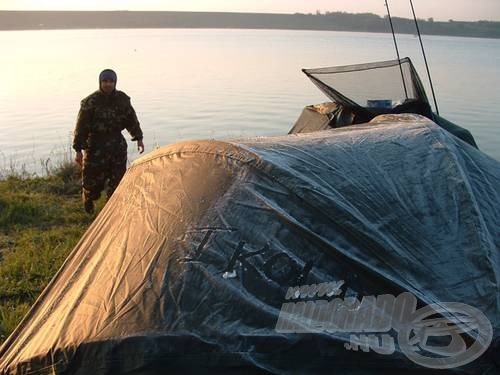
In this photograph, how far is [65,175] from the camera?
10.4 m

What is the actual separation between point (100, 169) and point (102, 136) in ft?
1.37

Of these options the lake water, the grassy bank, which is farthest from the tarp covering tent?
the lake water

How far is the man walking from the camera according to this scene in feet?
23.8

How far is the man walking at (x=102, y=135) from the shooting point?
7254 millimetres

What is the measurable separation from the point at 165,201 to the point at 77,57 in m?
47.6

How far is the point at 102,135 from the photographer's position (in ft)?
24.3

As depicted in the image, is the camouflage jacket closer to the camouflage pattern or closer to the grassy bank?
the camouflage pattern

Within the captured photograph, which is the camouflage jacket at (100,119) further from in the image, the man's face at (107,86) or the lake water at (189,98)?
Result: the lake water at (189,98)

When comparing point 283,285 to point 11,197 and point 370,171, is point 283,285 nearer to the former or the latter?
point 370,171

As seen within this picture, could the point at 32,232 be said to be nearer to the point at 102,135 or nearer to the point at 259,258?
the point at 102,135

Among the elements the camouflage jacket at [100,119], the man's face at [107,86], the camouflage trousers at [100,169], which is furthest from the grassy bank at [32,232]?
the man's face at [107,86]

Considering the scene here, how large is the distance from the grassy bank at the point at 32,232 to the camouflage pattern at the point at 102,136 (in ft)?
1.78

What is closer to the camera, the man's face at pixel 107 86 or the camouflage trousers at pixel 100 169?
the man's face at pixel 107 86

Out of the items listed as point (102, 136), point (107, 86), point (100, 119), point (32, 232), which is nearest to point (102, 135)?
point (102, 136)
